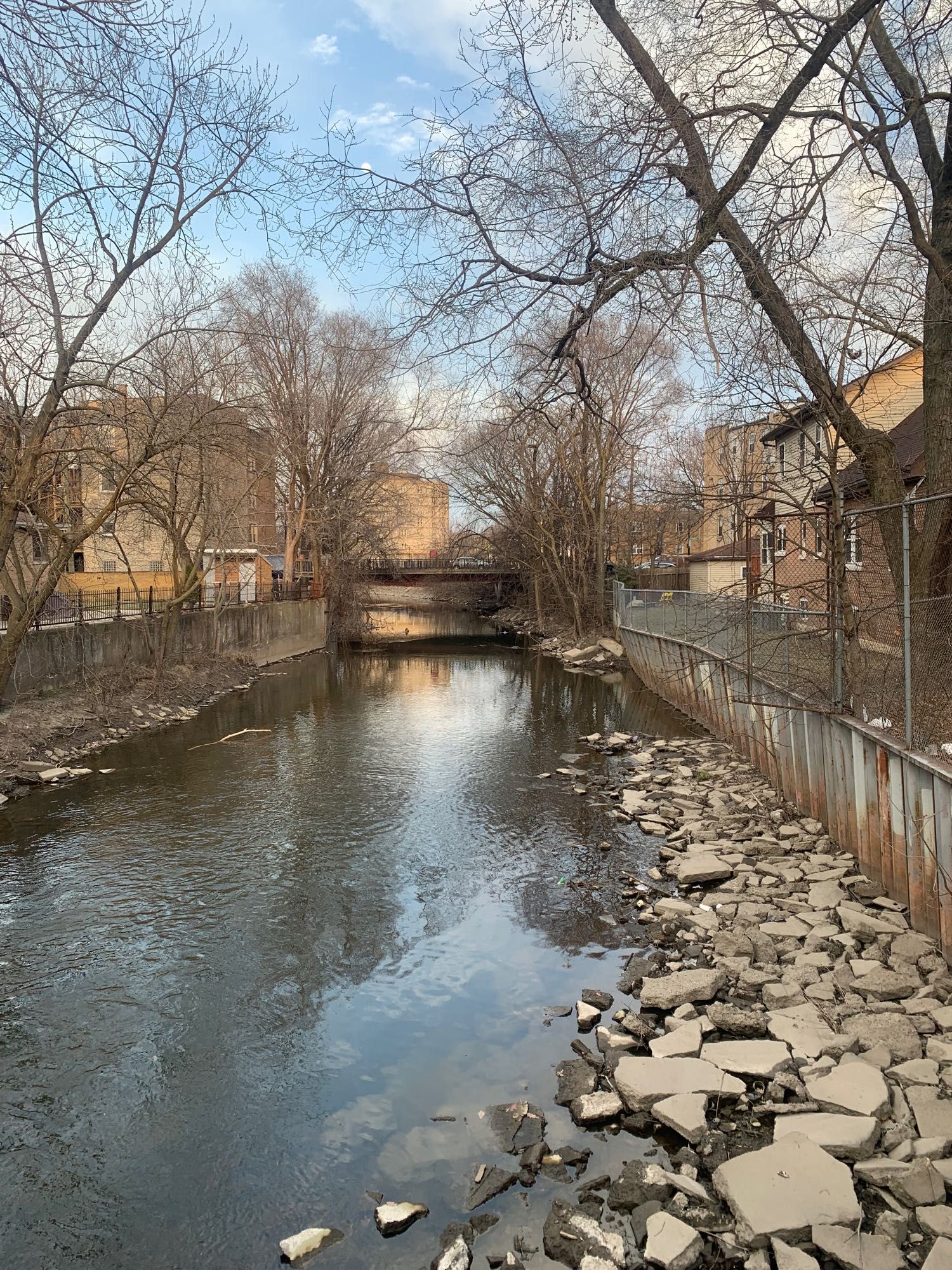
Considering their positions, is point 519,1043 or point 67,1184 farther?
point 519,1043

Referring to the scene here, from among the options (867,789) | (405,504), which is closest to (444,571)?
(405,504)

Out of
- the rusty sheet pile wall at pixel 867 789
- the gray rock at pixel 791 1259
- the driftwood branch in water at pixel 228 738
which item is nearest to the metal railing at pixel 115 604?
the driftwood branch in water at pixel 228 738

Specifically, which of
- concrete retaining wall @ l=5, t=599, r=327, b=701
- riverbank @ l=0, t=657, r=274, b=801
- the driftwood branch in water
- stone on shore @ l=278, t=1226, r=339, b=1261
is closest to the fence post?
stone on shore @ l=278, t=1226, r=339, b=1261

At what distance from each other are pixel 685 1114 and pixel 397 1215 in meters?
1.54

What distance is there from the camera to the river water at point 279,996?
14.1ft

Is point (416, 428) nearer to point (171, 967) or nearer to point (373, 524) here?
point (373, 524)

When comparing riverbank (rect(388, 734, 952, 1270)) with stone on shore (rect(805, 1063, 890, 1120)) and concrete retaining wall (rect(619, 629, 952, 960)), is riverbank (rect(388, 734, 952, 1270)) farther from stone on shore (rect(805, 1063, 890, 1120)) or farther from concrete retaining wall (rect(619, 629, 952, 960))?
concrete retaining wall (rect(619, 629, 952, 960))

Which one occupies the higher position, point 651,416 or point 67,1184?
point 651,416

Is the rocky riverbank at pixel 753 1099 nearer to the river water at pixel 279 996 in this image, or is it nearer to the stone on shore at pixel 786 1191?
the stone on shore at pixel 786 1191

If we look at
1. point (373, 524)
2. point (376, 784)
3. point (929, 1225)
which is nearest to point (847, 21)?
point (929, 1225)

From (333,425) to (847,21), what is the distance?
31.3 metres

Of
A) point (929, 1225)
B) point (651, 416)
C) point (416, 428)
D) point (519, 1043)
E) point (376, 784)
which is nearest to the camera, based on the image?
point (929, 1225)

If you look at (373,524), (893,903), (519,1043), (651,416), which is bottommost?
(519,1043)

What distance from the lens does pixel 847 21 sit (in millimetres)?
6855
